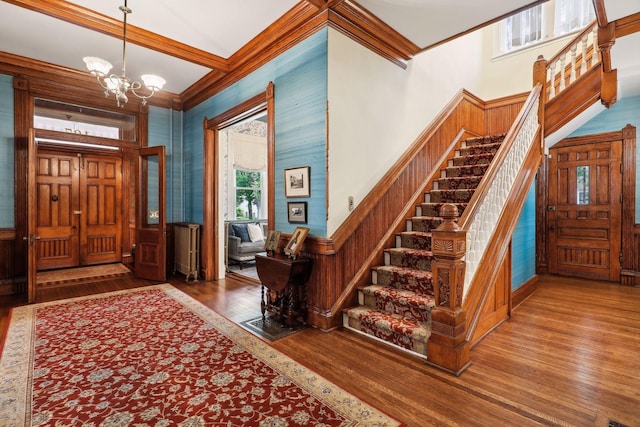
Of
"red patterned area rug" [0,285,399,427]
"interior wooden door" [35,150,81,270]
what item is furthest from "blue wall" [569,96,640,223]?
"interior wooden door" [35,150,81,270]

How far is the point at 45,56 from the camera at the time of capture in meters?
4.16

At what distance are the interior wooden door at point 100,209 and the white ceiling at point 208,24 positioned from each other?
239cm

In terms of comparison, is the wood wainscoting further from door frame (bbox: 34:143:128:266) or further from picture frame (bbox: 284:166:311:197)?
door frame (bbox: 34:143:128:266)

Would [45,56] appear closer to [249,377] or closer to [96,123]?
[96,123]

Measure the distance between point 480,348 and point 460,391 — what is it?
0.76 metres

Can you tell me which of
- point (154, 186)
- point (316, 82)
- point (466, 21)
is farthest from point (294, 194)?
point (154, 186)

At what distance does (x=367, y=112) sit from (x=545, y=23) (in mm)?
4775

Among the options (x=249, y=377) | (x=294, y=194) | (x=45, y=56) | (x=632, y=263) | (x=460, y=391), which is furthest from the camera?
(x=632, y=263)

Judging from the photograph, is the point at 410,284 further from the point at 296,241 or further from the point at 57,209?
the point at 57,209

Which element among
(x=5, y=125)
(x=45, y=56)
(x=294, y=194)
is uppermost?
(x=45, y=56)

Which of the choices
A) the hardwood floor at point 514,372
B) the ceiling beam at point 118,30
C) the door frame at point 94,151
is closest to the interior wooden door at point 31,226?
the hardwood floor at point 514,372

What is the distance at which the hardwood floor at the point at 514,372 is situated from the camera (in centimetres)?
177

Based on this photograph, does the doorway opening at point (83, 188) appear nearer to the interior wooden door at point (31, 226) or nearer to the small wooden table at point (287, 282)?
the interior wooden door at point (31, 226)

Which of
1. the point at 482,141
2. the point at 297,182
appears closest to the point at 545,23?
the point at 482,141
